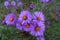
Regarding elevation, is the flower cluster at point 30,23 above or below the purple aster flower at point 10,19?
below

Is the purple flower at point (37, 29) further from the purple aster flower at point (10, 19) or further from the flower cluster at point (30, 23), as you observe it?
the purple aster flower at point (10, 19)

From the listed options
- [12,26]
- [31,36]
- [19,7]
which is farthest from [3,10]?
[31,36]

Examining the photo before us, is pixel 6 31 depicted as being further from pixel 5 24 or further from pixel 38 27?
pixel 38 27

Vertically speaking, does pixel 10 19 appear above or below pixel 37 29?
above

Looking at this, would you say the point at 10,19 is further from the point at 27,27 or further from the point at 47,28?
the point at 47,28

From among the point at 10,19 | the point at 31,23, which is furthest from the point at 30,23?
the point at 10,19

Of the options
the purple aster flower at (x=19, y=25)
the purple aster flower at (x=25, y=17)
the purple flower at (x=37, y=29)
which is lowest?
the purple flower at (x=37, y=29)

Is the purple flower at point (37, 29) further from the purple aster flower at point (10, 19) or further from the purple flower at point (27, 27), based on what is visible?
the purple aster flower at point (10, 19)

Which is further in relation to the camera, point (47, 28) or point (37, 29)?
point (47, 28)

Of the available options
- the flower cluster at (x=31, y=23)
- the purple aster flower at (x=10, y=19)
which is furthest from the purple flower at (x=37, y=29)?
the purple aster flower at (x=10, y=19)

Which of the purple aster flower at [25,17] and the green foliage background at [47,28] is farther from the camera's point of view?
the green foliage background at [47,28]
